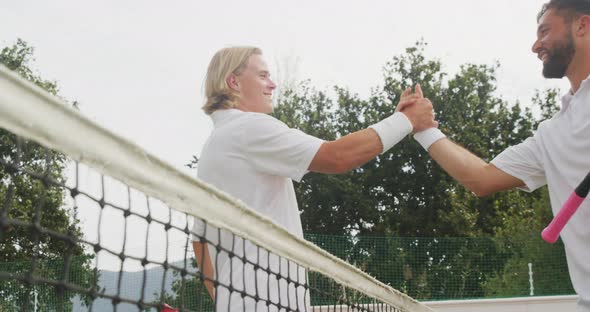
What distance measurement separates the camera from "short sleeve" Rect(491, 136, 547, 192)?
9.99 feet

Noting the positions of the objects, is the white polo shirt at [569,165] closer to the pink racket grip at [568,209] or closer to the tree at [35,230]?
the pink racket grip at [568,209]

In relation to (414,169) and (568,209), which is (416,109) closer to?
(568,209)

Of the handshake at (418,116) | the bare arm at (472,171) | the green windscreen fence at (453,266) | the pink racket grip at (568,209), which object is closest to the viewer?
the pink racket grip at (568,209)

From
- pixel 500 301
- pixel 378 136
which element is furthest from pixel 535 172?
pixel 500 301

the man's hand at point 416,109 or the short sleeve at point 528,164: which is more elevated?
the man's hand at point 416,109

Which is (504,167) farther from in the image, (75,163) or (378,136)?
(75,163)

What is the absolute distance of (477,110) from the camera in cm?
2742

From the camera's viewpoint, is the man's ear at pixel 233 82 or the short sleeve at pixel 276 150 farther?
the man's ear at pixel 233 82

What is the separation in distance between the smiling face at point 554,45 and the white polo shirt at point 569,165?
22 cm

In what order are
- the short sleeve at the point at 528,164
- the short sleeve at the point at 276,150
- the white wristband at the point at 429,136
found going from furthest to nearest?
the white wristband at the point at 429,136 → the short sleeve at the point at 528,164 → the short sleeve at the point at 276,150

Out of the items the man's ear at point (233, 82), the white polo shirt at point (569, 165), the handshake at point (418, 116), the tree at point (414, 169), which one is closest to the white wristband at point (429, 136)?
the handshake at point (418, 116)

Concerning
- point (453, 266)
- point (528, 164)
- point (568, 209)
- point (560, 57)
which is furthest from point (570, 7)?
point (453, 266)

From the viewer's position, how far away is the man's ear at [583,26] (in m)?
3.09

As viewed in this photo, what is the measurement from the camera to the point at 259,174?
8.57 feet
